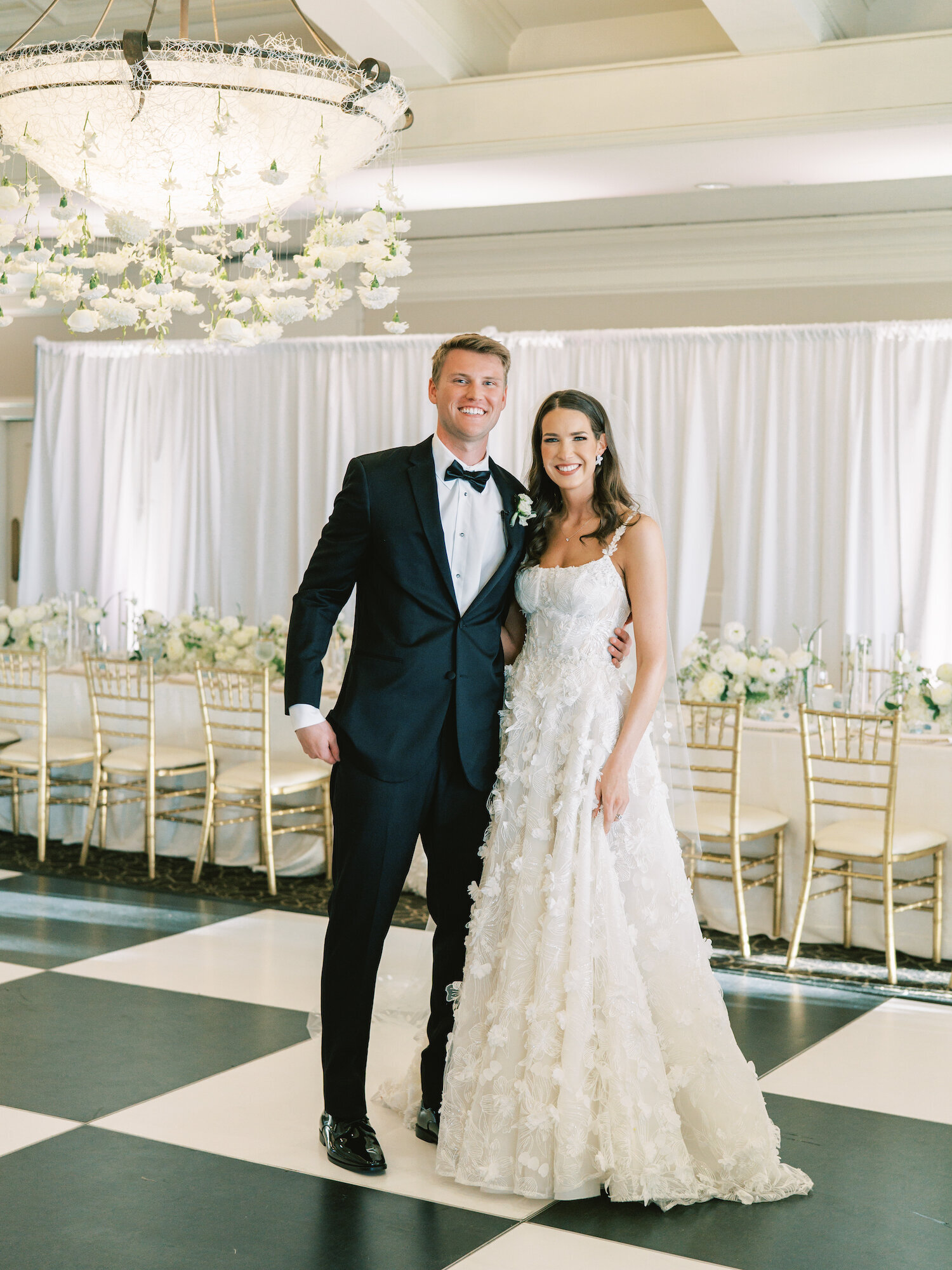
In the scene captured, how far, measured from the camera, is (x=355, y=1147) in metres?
3.18

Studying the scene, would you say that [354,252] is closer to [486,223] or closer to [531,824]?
[531,824]

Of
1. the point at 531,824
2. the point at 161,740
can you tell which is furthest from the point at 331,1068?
the point at 161,740

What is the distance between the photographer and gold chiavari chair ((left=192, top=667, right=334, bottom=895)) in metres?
6.45

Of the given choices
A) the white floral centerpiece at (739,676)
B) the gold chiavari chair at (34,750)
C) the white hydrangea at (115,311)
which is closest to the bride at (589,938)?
the white hydrangea at (115,311)

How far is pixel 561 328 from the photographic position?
948 centimetres

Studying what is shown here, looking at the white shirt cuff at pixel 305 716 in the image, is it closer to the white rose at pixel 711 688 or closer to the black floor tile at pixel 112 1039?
the black floor tile at pixel 112 1039

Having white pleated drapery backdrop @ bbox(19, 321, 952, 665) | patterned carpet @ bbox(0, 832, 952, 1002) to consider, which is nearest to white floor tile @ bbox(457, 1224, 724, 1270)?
patterned carpet @ bbox(0, 832, 952, 1002)

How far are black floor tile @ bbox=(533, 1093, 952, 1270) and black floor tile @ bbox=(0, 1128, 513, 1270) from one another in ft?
1.02

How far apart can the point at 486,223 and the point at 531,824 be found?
6849mm

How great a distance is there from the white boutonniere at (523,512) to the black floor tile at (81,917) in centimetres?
280

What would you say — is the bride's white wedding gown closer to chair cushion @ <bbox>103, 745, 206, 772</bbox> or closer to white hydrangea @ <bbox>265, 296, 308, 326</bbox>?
white hydrangea @ <bbox>265, 296, 308, 326</bbox>

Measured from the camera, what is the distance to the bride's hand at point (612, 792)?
3.10 metres

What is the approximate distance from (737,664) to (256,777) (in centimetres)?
234

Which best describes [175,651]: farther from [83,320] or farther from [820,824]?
[820,824]
